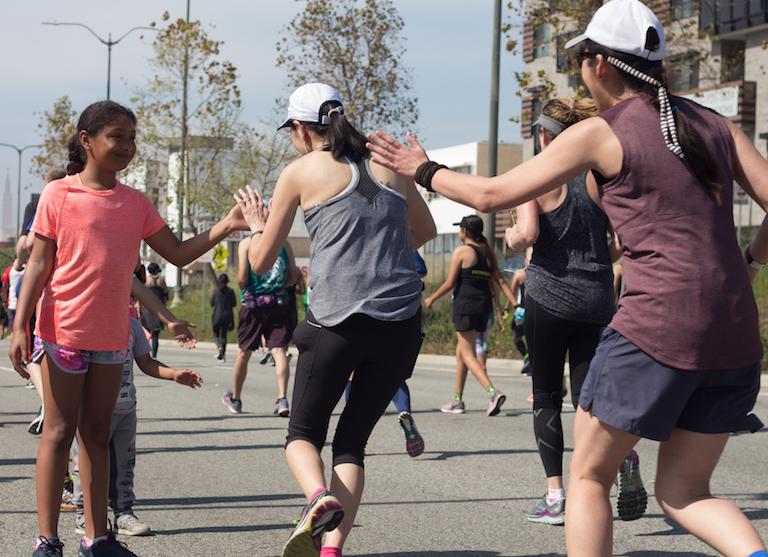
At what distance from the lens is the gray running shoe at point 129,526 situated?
19.2 ft

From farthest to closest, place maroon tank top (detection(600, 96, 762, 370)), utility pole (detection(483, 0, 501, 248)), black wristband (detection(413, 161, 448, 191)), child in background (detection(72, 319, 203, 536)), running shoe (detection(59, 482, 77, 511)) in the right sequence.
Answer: utility pole (detection(483, 0, 501, 248))
running shoe (detection(59, 482, 77, 511))
child in background (detection(72, 319, 203, 536))
black wristband (detection(413, 161, 448, 191))
maroon tank top (detection(600, 96, 762, 370))

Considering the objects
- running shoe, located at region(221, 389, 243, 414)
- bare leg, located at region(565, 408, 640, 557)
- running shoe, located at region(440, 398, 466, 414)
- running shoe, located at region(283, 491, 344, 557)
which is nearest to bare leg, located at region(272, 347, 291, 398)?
running shoe, located at region(221, 389, 243, 414)

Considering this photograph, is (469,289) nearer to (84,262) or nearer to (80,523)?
(80,523)

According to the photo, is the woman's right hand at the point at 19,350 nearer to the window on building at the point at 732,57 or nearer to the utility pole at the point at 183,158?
the window on building at the point at 732,57

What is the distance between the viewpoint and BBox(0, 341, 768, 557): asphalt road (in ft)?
18.9

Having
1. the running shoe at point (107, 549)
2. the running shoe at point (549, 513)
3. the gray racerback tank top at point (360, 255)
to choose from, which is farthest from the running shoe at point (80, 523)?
the running shoe at point (549, 513)

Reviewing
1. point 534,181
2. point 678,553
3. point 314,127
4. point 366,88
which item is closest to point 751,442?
point 678,553

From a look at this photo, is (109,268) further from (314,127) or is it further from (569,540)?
(569,540)

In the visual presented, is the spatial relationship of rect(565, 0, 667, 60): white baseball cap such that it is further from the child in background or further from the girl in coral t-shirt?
the child in background

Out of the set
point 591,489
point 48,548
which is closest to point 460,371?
point 48,548

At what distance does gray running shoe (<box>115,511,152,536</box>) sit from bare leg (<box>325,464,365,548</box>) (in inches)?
59.1

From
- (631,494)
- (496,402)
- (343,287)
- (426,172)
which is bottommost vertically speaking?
(496,402)

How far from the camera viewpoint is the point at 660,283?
11.8ft

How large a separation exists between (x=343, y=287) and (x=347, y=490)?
2.45ft
